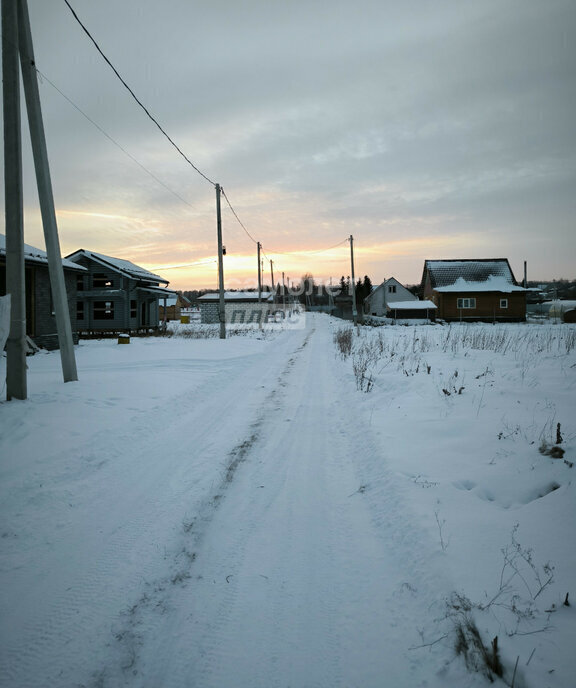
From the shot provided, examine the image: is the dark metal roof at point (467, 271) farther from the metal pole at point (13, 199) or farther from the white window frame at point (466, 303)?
the metal pole at point (13, 199)

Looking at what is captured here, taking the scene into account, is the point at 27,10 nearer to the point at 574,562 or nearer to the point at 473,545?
the point at 473,545

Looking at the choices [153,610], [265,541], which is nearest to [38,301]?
[265,541]

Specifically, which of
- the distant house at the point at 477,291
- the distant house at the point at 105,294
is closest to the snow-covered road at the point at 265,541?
Result: the distant house at the point at 105,294

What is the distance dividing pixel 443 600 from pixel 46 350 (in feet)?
56.0

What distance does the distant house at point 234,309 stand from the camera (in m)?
50.8

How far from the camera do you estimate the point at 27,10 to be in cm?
657

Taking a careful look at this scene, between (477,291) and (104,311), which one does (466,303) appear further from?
(104,311)

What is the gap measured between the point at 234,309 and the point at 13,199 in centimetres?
4806

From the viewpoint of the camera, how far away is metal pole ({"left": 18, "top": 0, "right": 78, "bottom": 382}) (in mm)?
6609

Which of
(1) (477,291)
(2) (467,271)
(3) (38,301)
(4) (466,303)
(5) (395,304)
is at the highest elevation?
(2) (467,271)

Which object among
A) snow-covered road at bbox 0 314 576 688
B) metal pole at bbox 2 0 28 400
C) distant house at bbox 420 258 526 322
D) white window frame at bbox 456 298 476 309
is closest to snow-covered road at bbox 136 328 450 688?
snow-covered road at bbox 0 314 576 688

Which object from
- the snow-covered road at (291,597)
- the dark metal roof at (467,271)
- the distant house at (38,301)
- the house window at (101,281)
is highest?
the dark metal roof at (467,271)

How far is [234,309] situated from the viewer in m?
→ 54.2

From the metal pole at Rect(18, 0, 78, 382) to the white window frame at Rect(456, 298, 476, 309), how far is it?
41235 millimetres
